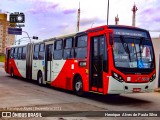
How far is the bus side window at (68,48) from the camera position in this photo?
17.1 metres

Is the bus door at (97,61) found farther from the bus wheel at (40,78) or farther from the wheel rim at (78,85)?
the bus wheel at (40,78)

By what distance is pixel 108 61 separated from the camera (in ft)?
44.2

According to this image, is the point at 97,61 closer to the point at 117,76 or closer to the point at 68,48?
the point at 117,76

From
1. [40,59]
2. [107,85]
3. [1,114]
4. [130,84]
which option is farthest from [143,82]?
[40,59]

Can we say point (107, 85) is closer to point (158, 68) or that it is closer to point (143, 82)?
point (143, 82)

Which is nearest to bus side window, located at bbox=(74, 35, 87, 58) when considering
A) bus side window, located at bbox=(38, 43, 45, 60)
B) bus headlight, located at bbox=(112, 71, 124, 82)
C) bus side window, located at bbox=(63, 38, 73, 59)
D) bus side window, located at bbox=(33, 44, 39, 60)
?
bus side window, located at bbox=(63, 38, 73, 59)

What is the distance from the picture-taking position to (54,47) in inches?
763

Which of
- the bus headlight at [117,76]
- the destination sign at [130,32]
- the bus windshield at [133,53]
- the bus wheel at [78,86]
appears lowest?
the bus wheel at [78,86]

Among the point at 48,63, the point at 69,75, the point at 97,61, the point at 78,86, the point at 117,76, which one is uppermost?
the point at 97,61

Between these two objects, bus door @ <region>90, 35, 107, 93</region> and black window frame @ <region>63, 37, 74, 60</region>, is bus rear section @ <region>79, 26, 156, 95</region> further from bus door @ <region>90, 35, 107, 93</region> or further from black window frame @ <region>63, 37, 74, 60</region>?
black window frame @ <region>63, 37, 74, 60</region>

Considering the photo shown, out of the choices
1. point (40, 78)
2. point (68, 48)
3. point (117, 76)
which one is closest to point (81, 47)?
point (68, 48)

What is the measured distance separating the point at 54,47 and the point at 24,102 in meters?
6.69

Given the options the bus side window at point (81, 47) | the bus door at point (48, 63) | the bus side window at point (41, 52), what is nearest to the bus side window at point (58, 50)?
the bus door at point (48, 63)

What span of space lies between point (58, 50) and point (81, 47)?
313cm
